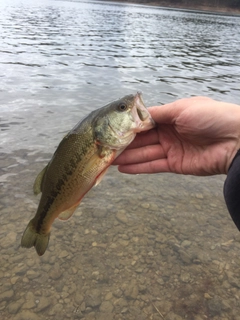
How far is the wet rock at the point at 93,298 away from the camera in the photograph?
487 cm

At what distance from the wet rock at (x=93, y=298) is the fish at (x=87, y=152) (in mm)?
1896

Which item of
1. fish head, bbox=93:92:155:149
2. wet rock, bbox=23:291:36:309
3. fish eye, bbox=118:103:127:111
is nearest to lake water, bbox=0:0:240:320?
wet rock, bbox=23:291:36:309

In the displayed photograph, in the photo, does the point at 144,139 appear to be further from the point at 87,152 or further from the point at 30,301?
the point at 30,301

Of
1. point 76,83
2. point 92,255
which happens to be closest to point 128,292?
point 92,255

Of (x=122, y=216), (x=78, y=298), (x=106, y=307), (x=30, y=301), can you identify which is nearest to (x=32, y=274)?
(x=30, y=301)

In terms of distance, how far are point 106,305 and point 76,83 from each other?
13.7m

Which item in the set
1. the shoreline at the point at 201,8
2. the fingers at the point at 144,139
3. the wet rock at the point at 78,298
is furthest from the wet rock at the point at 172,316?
the shoreline at the point at 201,8

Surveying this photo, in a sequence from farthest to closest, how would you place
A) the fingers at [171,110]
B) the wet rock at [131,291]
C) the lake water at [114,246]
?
the wet rock at [131,291] < the lake water at [114,246] < the fingers at [171,110]

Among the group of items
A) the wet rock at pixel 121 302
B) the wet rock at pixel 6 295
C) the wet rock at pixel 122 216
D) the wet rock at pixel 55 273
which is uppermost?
the wet rock at pixel 122 216

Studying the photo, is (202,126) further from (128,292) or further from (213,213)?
(213,213)

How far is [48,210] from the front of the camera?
146 inches

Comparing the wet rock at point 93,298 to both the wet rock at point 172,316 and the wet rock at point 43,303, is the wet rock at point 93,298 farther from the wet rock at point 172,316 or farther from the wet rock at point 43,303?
the wet rock at point 172,316

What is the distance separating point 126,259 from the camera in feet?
18.5

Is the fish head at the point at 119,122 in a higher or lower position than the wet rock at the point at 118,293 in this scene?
higher
